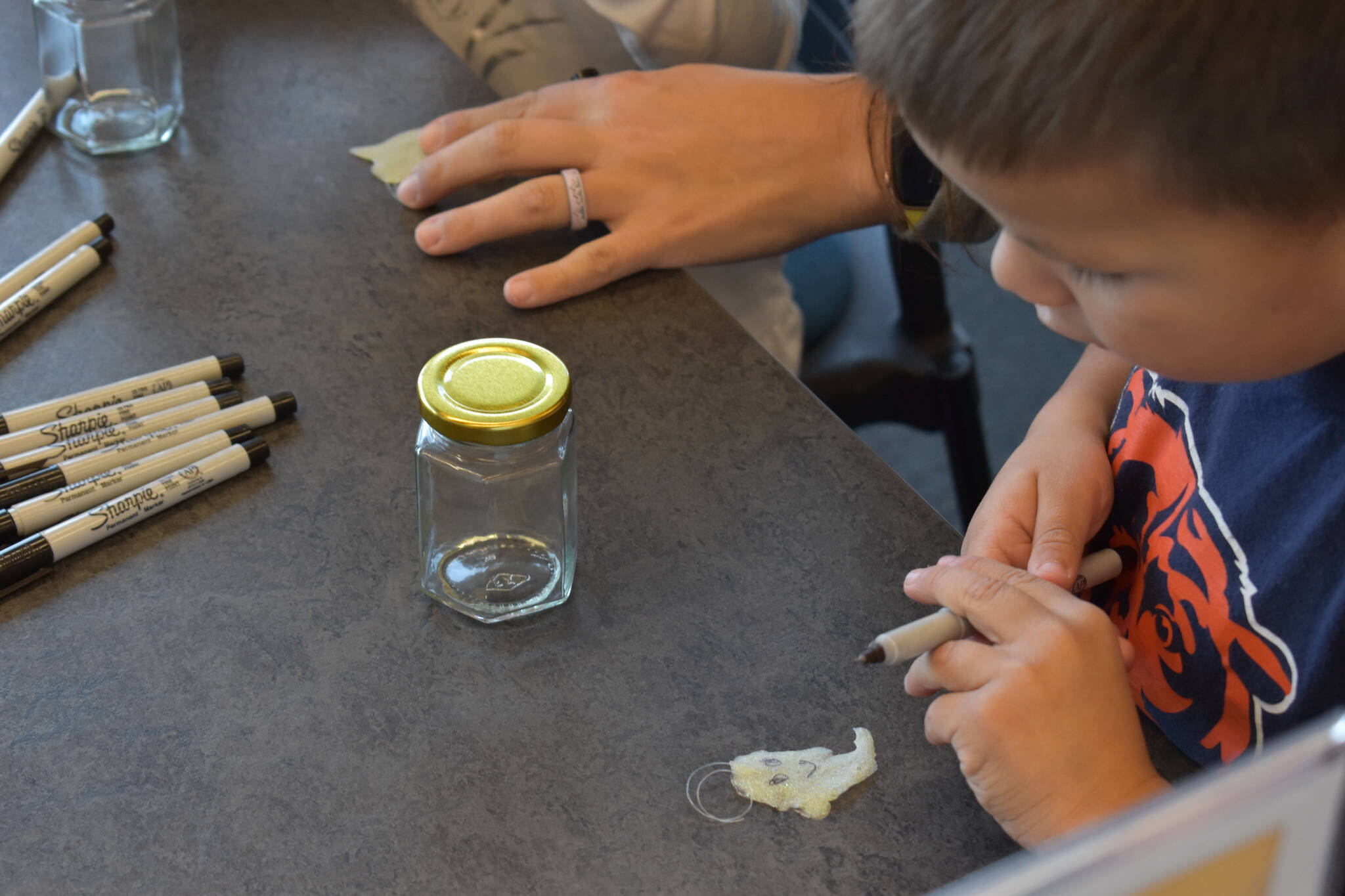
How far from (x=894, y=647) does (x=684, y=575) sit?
0.16 metres

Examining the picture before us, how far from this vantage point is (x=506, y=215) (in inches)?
34.0

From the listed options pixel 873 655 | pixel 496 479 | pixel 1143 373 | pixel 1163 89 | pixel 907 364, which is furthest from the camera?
pixel 907 364

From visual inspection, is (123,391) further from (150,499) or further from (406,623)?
(406,623)

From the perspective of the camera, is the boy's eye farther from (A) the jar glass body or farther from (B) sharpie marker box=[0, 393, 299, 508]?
(B) sharpie marker box=[0, 393, 299, 508]

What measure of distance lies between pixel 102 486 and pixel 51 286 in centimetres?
21

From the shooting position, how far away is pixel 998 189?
0.49 metres

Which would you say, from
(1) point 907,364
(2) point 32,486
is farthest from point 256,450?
(1) point 907,364

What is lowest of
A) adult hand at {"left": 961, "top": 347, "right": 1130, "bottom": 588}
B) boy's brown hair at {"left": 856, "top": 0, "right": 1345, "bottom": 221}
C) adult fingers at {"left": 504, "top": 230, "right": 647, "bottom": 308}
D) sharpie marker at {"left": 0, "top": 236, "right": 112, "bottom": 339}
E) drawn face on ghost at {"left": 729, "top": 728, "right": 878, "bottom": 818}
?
sharpie marker at {"left": 0, "top": 236, "right": 112, "bottom": 339}

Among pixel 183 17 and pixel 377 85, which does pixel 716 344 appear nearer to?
pixel 377 85

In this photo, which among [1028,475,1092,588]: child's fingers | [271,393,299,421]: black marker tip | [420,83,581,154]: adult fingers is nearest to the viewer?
[1028,475,1092,588]: child's fingers

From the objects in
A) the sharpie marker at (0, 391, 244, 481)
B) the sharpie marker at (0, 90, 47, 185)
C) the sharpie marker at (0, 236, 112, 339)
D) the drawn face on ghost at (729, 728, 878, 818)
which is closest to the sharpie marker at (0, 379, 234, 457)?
the sharpie marker at (0, 391, 244, 481)

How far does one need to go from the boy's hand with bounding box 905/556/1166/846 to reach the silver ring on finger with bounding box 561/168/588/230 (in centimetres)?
47

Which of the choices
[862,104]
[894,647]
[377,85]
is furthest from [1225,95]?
[377,85]

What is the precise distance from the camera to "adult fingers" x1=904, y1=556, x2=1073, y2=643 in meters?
0.54
